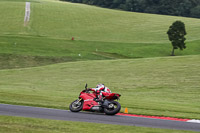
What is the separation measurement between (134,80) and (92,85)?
4914 millimetres

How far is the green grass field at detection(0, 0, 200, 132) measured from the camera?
2342 cm

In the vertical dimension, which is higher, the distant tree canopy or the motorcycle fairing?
the distant tree canopy

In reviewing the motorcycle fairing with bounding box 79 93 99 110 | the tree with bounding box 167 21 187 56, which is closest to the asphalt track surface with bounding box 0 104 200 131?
the motorcycle fairing with bounding box 79 93 99 110

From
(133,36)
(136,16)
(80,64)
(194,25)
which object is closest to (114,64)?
(80,64)

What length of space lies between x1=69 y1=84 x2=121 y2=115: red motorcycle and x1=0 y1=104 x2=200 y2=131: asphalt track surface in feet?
0.85

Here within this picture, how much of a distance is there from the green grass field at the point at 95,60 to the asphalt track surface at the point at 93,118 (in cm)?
159

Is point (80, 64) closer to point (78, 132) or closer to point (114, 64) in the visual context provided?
point (114, 64)

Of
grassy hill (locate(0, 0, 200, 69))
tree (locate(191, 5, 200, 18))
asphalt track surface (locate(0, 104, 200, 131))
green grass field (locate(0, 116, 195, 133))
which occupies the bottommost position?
asphalt track surface (locate(0, 104, 200, 131))

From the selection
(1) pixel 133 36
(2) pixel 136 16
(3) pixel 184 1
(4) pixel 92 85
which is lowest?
(4) pixel 92 85

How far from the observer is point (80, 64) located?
47188mm

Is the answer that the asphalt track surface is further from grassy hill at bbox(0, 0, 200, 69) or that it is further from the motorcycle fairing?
grassy hill at bbox(0, 0, 200, 69)

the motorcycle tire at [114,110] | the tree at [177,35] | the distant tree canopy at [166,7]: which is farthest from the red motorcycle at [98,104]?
the distant tree canopy at [166,7]

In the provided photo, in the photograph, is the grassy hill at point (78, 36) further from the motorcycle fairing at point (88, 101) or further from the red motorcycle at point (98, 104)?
the motorcycle fairing at point (88, 101)

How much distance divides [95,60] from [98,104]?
116ft
